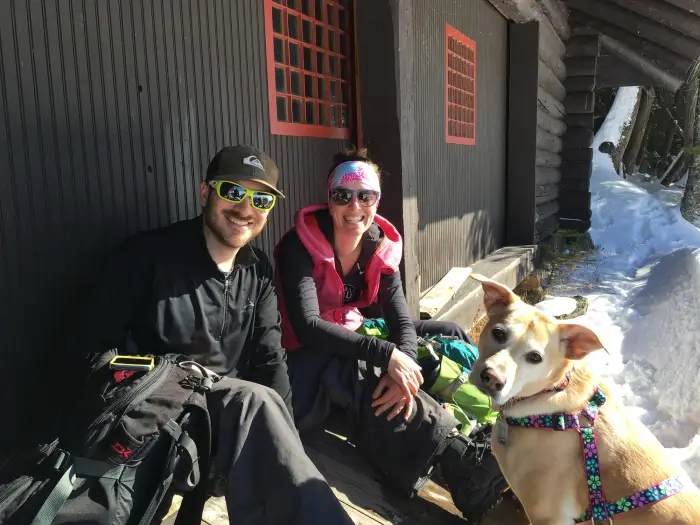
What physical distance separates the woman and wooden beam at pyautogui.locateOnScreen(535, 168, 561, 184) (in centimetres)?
657

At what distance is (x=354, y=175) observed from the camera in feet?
9.96

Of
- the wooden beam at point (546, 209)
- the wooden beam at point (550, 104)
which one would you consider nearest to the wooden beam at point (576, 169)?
the wooden beam at point (546, 209)

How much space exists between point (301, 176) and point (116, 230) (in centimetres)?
168

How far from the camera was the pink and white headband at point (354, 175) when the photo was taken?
3037mm

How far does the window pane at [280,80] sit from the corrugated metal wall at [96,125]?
1.20 feet

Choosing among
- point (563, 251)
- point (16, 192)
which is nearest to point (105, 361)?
point (16, 192)

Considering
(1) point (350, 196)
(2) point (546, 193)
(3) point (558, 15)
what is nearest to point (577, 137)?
(2) point (546, 193)

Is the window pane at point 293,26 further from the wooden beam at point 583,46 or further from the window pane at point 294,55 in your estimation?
the wooden beam at point 583,46

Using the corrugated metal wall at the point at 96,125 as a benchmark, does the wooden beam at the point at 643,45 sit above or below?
above

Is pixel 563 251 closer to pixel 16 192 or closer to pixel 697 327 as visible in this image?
pixel 697 327

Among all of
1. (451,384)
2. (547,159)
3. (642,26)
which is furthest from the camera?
(547,159)

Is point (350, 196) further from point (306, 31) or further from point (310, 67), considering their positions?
point (306, 31)

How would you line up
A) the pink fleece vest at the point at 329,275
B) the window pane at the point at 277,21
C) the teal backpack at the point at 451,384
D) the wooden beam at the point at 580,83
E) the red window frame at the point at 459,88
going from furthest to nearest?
the wooden beam at the point at 580,83
the red window frame at the point at 459,88
the window pane at the point at 277,21
the teal backpack at the point at 451,384
the pink fleece vest at the point at 329,275

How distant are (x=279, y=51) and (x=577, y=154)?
832cm
